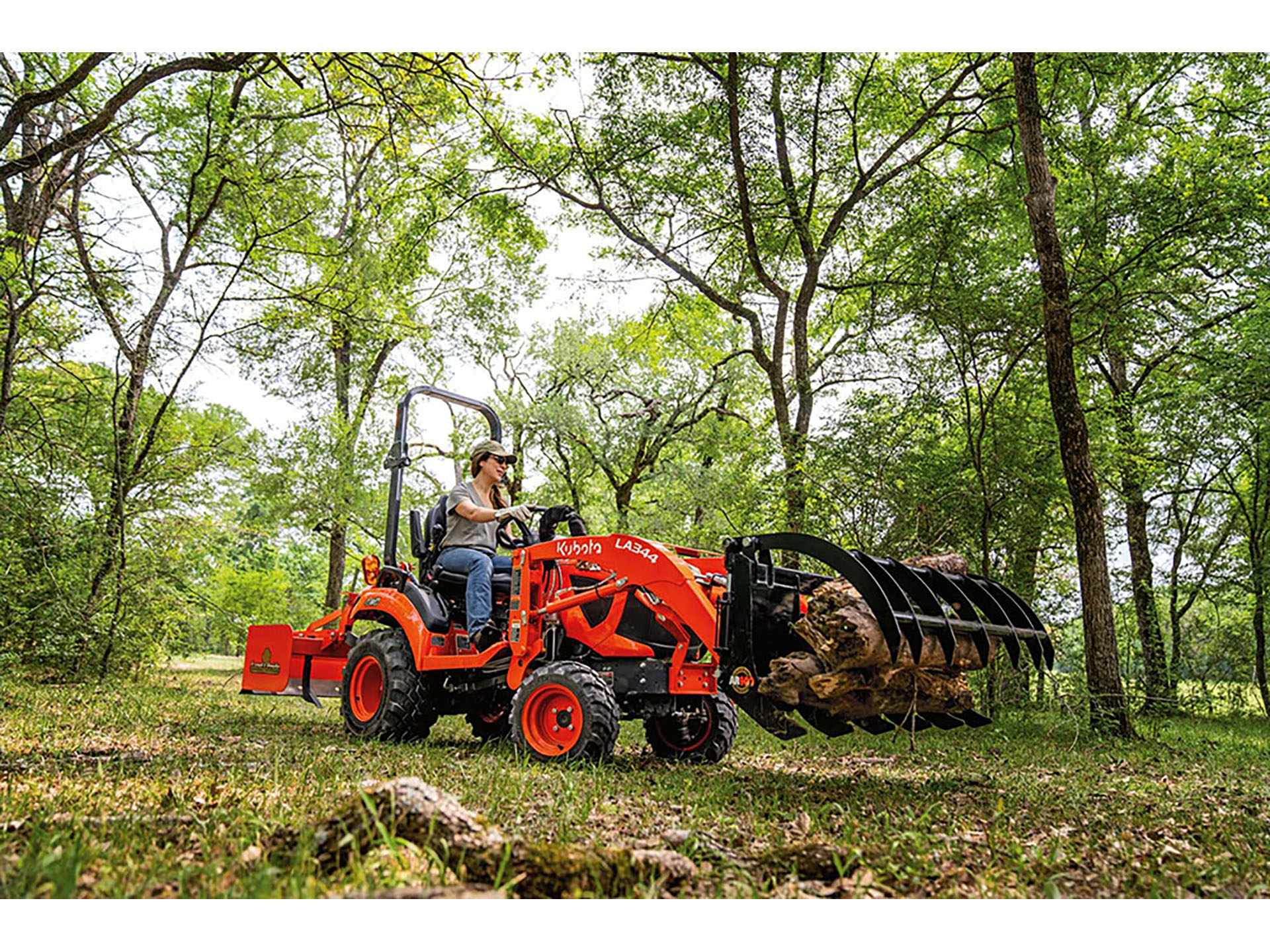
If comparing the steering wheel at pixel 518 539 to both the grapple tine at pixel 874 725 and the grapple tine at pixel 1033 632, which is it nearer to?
the grapple tine at pixel 874 725

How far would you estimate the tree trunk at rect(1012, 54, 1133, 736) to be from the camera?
942 centimetres

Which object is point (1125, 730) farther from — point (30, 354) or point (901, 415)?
point (30, 354)

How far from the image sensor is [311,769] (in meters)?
5.05

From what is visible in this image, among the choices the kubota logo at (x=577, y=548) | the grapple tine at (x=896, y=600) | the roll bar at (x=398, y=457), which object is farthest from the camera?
the roll bar at (x=398, y=457)

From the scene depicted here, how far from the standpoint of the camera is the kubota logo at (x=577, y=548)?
627 centimetres

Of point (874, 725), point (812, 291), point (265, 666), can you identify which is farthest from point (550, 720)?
point (812, 291)

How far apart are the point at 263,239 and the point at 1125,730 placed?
12488mm

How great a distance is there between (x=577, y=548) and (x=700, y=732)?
1.64 metres

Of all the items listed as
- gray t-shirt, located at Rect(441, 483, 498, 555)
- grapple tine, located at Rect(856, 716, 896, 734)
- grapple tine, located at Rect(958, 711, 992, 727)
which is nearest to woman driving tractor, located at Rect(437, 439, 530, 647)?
gray t-shirt, located at Rect(441, 483, 498, 555)

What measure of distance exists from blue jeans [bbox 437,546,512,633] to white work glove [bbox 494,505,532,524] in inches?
14.4

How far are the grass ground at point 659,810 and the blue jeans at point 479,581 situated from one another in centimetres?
94

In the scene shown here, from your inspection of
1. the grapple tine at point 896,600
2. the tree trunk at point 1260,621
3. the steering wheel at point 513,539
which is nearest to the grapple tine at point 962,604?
the grapple tine at point 896,600

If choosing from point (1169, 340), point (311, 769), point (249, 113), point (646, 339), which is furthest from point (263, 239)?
point (1169, 340)

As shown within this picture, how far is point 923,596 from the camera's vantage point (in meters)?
5.41
